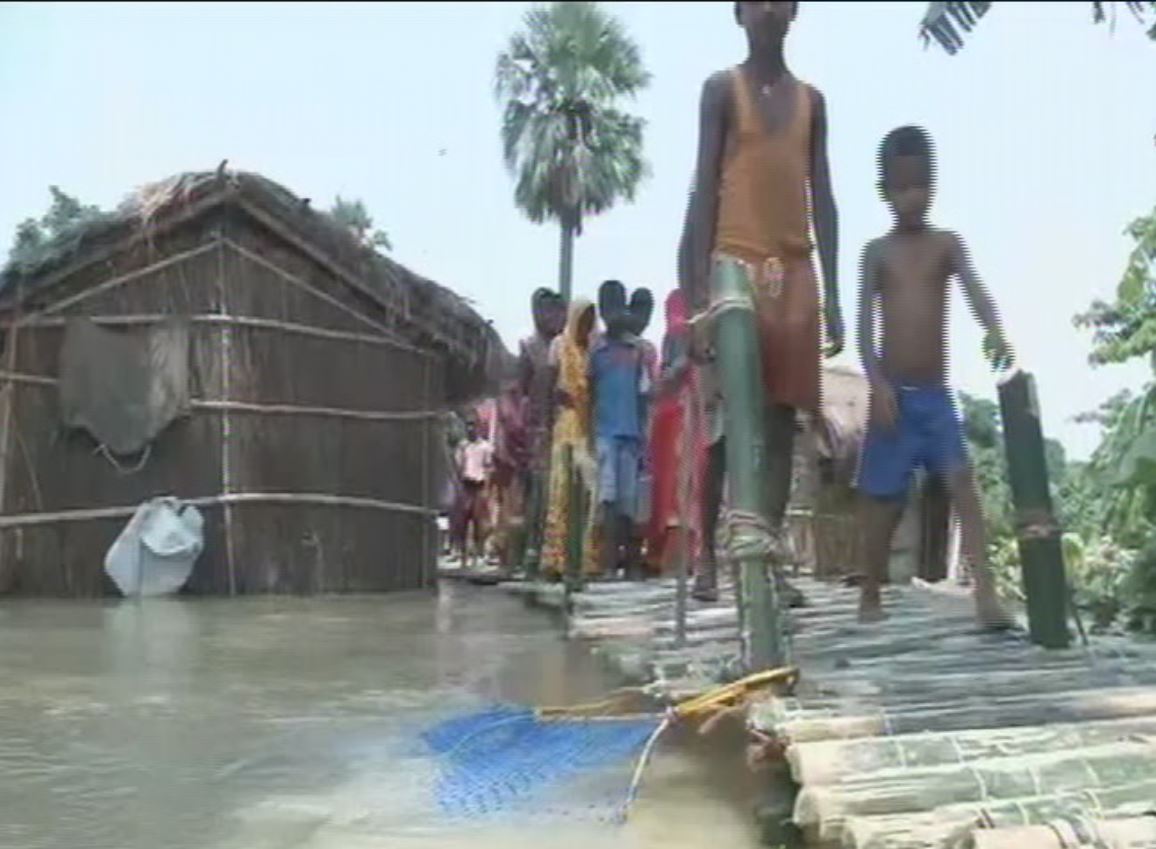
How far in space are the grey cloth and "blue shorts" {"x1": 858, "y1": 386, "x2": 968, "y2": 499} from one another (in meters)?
5.96

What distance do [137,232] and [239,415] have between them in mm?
1263

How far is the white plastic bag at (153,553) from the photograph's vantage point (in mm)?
9758

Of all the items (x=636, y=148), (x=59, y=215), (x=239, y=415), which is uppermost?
(x=636, y=148)

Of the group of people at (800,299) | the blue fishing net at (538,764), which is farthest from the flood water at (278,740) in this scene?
the group of people at (800,299)

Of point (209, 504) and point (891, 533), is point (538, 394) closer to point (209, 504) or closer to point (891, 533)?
point (209, 504)

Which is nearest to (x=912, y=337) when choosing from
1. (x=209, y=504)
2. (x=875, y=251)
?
(x=875, y=251)

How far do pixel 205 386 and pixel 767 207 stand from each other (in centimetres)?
626

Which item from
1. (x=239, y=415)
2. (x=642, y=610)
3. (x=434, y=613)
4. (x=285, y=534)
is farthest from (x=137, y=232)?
(x=642, y=610)

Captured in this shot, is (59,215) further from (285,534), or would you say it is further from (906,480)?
(906,480)

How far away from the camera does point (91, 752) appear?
13.2 feet

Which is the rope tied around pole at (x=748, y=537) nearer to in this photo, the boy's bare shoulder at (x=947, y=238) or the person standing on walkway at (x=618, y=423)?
the boy's bare shoulder at (x=947, y=238)

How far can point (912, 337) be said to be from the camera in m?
5.11

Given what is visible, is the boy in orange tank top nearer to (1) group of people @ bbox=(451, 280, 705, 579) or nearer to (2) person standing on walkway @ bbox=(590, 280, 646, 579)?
(1) group of people @ bbox=(451, 280, 705, 579)

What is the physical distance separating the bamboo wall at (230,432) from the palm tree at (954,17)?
26.5ft
